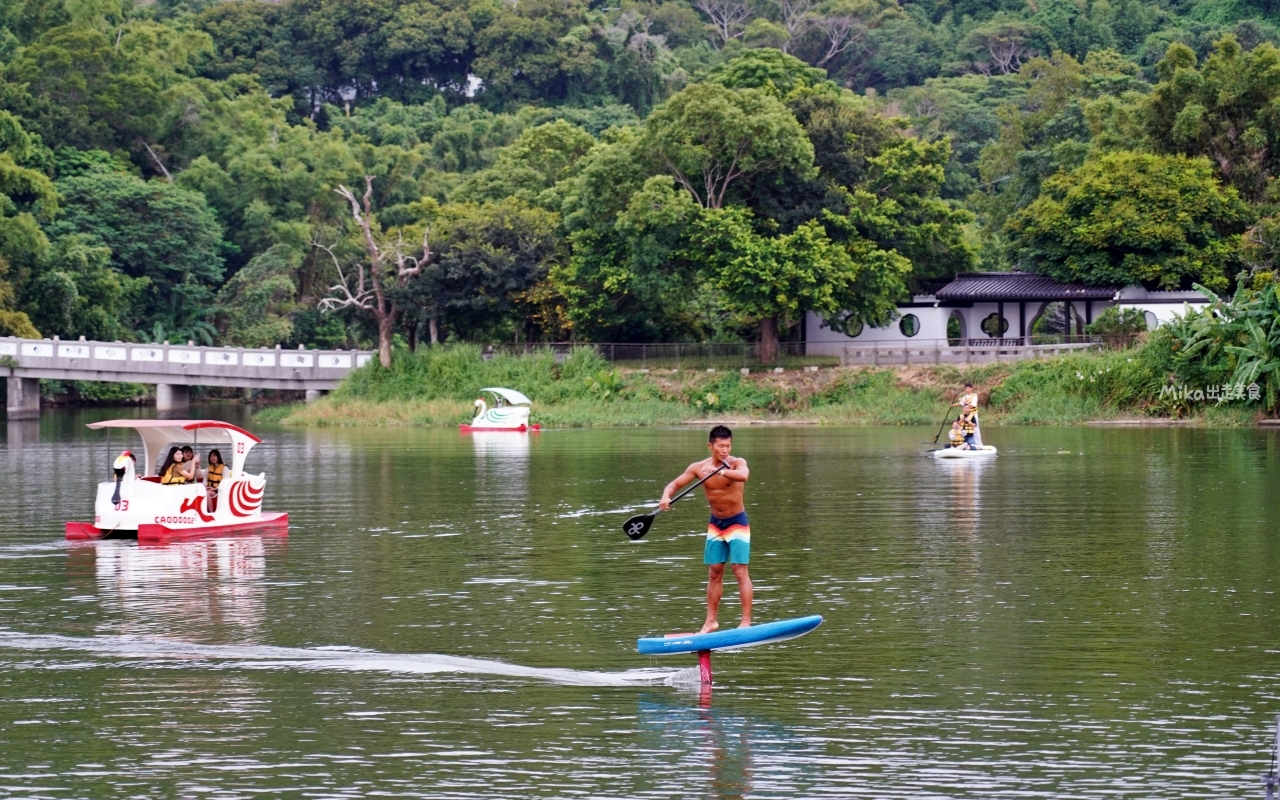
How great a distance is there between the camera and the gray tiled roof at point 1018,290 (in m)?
67.1

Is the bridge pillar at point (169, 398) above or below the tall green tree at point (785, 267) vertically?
below

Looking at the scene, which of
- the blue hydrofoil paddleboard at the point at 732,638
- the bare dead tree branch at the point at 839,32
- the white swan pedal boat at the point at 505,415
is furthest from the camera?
the bare dead tree branch at the point at 839,32

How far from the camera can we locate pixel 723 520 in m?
15.6

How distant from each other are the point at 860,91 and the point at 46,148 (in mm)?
67095

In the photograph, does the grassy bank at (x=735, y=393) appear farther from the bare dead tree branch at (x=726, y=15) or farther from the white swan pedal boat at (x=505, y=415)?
the bare dead tree branch at (x=726, y=15)

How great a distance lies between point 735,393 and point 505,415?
932cm

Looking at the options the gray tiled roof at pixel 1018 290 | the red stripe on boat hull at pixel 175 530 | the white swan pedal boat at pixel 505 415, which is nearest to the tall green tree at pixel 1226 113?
the gray tiled roof at pixel 1018 290

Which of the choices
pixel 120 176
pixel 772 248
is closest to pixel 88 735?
pixel 772 248

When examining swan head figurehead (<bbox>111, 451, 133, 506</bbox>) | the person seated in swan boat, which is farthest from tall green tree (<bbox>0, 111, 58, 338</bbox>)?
swan head figurehead (<bbox>111, 451, 133, 506</bbox>)

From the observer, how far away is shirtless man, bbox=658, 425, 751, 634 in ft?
50.3

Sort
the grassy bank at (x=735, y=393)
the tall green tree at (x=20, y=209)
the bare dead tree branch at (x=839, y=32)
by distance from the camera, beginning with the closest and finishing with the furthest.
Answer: the grassy bank at (x=735, y=393)
the tall green tree at (x=20, y=209)
the bare dead tree branch at (x=839, y=32)

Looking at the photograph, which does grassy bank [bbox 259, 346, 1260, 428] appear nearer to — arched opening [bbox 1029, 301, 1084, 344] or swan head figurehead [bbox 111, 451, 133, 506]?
arched opening [bbox 1029, 301, 1084, 344]

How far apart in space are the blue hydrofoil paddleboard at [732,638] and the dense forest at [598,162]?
48.0 metres

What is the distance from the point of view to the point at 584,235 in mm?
66688
